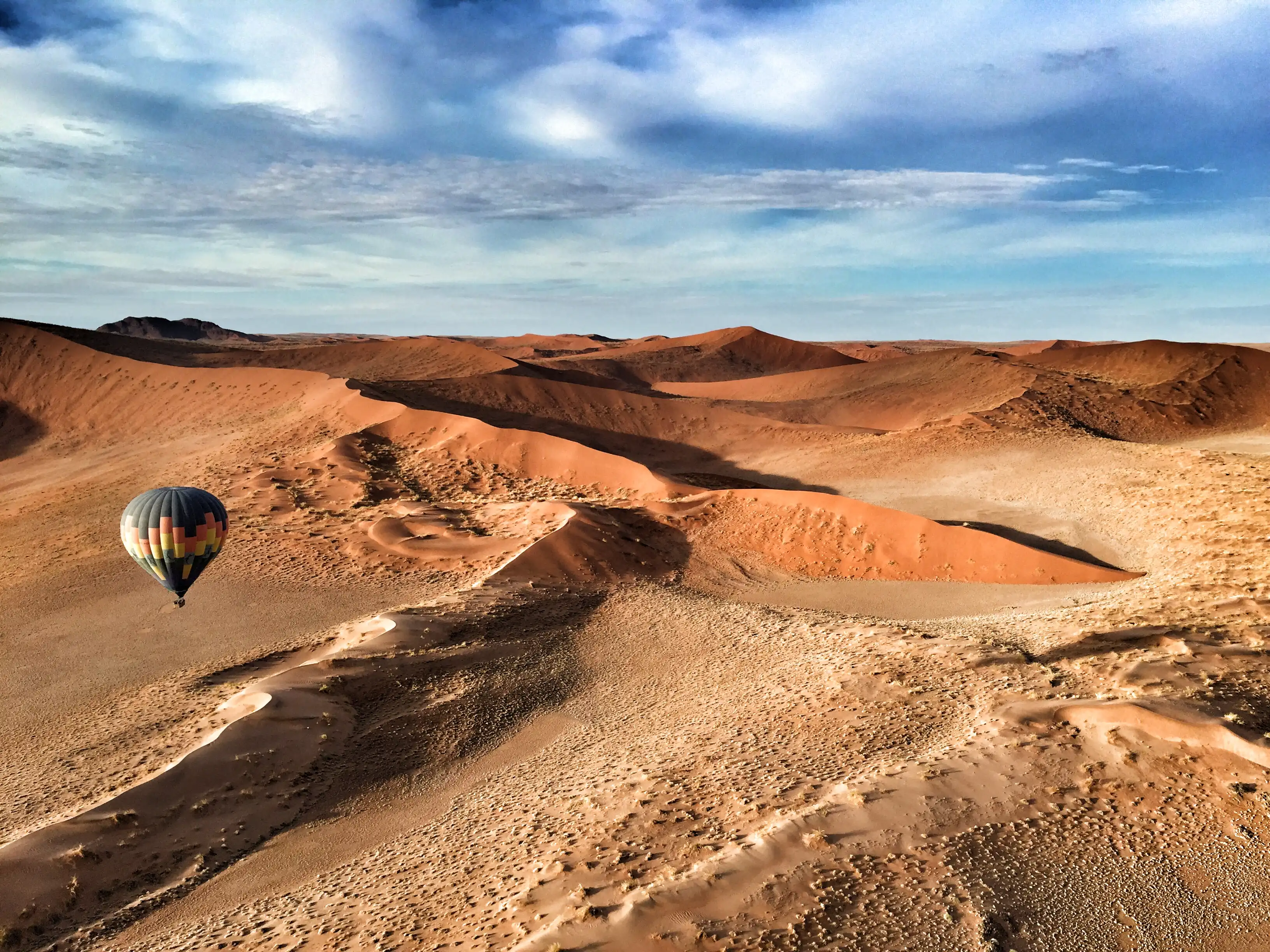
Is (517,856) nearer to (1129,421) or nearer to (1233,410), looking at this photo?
(1129,421)

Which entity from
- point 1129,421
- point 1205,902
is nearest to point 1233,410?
point 1129,421

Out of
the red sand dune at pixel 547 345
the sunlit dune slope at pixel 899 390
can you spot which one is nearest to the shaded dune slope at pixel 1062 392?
the sunlit dune slope at pixel 899 390

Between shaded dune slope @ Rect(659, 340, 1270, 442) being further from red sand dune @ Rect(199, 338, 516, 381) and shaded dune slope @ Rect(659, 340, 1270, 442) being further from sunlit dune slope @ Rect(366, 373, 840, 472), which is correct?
red sand dune @ Rect(199, 338, 516, 381)

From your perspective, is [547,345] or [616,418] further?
[547,345]

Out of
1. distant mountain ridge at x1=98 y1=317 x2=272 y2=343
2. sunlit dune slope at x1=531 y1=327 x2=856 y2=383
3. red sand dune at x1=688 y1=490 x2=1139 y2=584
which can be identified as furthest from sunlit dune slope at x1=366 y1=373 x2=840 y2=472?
distant mountain ridge at x1=98 y1=317 x2=272 y2=343

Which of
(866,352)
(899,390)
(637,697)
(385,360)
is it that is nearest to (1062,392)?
(899,390)

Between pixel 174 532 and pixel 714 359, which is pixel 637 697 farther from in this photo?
pixel 714 359
